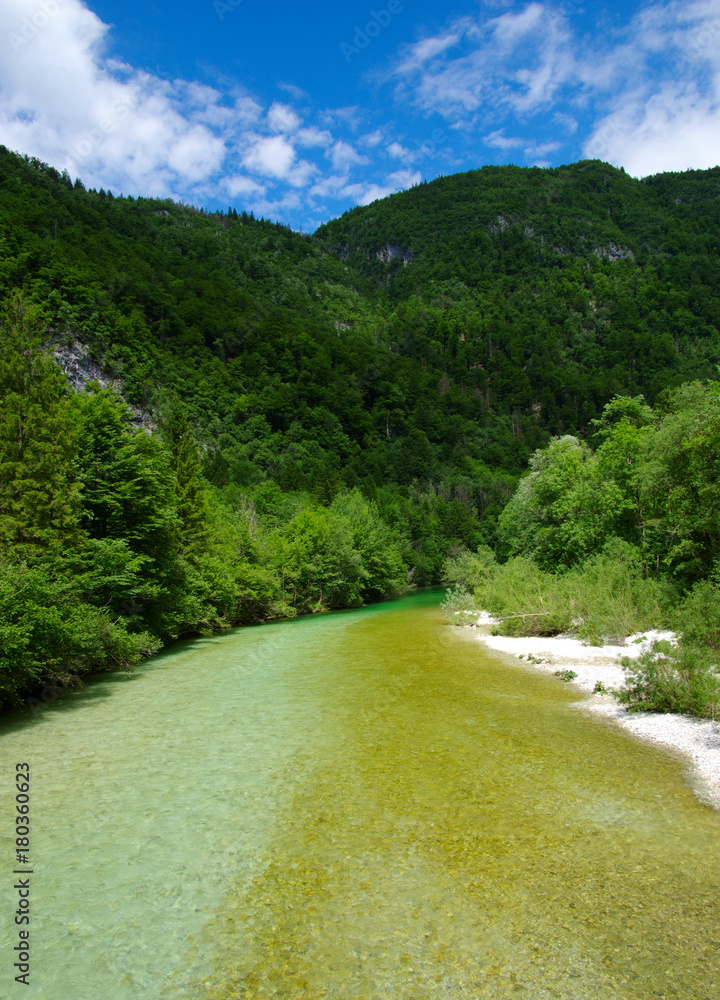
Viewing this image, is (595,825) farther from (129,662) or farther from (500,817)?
(129,662)

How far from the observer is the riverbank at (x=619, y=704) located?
9.79m

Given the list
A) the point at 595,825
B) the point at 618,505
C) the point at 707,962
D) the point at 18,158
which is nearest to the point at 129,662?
the point at 595,825

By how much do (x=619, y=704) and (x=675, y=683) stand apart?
2.28 metres

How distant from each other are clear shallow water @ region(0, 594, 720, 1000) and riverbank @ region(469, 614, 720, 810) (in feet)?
1.63

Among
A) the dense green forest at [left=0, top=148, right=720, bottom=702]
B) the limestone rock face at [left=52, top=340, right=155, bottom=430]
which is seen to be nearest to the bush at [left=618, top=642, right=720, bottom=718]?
the dense green forest at [left=0, top=148, right=720, bottom=702]

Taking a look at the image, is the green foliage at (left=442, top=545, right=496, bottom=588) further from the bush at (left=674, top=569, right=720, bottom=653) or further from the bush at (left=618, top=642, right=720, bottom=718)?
the bush at (left=618, top=642, right=720, bottom=718)

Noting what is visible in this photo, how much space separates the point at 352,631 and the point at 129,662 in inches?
572

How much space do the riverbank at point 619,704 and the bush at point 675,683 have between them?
10.5 inches

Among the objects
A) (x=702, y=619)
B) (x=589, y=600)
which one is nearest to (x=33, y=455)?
(x=702, y=619)

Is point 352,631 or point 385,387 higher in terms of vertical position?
point 385,387

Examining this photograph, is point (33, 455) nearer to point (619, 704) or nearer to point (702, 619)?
point (619, 704)

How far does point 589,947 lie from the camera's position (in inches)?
222

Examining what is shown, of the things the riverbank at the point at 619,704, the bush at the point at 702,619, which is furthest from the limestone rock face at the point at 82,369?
the bush at the point at 702,619

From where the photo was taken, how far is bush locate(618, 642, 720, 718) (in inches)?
447
